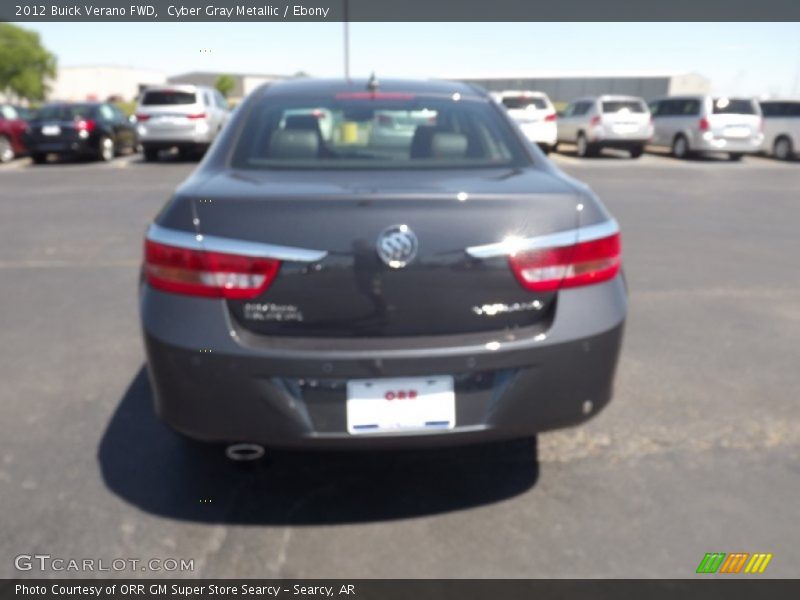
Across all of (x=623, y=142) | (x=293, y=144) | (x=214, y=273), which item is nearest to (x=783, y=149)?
(x=623, y=142)

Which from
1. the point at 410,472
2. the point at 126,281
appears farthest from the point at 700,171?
the point at 410,472

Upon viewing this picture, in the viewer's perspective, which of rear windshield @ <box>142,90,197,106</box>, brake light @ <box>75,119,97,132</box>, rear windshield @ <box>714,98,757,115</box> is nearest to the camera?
brake light @ <box>75,119,97,132</box>

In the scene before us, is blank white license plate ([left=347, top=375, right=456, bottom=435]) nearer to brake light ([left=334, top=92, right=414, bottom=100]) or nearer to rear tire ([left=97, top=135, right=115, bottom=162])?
brake light ([left=334, top=92, right=414, bottom=100])

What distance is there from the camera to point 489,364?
95.0 inches

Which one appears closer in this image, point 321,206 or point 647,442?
point 321,206

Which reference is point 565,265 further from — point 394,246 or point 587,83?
point 587,83

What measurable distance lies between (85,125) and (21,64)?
87.8 m

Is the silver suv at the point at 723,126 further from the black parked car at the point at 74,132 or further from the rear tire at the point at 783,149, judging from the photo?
the black parked car at the point at 74,132

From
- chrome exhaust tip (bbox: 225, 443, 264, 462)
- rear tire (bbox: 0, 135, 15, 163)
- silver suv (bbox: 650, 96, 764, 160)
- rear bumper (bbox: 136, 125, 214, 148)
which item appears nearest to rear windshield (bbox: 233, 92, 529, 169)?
chrome exhaust tip (bbox: 225, 443, 264, 462)

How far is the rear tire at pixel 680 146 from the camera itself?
20.6 metres

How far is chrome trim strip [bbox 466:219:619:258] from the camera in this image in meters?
2.39

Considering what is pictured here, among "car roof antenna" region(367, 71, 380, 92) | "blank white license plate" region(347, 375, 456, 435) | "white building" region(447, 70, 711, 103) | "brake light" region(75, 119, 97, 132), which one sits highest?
"car roof antenna" region(367, 71, 380, 92)
